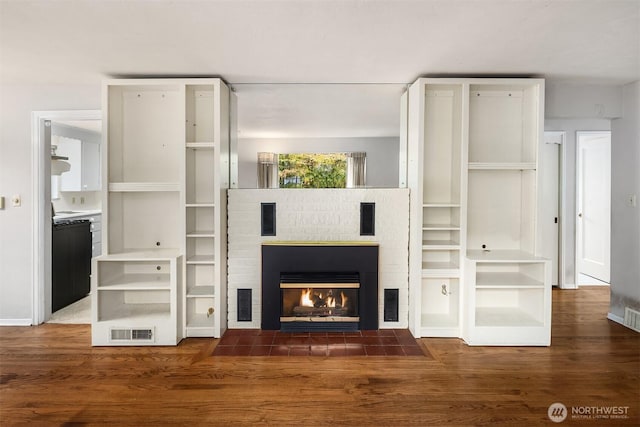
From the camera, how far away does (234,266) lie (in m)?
3.73

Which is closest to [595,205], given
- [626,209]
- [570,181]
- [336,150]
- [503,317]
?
[570,181]

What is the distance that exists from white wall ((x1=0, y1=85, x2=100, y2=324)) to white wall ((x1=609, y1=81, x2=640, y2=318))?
5.03 metres

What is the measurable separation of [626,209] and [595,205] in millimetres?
2215

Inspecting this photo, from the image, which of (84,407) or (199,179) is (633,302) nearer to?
(199,179)

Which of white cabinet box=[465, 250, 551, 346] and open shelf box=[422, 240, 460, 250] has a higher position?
open shelf box=[422, 240, 460, 250]

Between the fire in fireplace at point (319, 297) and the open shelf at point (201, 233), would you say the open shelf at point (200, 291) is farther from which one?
the fire in fireplace at point (319, 297)

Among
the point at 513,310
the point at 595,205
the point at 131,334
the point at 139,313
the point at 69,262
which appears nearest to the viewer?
the point at 131,334

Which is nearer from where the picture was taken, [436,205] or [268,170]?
[436,205]

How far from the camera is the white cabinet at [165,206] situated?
3.45 meters

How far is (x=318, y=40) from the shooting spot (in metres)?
2.66

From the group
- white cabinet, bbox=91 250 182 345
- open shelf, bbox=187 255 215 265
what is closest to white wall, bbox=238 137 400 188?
open shelf, bbox=187 255 215 265

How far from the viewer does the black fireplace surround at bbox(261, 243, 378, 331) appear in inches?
145

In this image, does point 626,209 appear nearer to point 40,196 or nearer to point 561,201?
point 561,201

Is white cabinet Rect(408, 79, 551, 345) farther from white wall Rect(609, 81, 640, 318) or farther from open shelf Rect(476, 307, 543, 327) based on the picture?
white wall Rect(609, 81, 640, 318)
